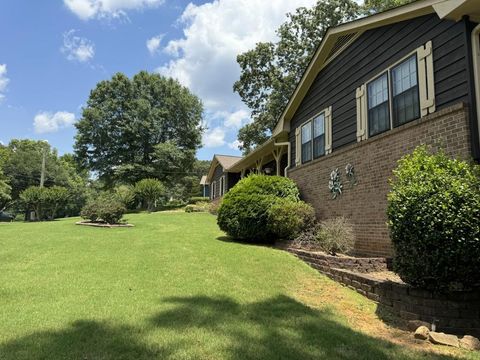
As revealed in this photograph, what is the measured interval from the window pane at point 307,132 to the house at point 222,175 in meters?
15.1

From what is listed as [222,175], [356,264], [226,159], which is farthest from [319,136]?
[226,159]

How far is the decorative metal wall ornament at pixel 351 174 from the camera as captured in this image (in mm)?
10547

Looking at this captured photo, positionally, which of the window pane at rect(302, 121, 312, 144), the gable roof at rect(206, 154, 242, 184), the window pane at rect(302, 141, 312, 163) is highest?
the gable roof at rect(206, 154, 242, 184)

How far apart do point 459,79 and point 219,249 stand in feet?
22.4

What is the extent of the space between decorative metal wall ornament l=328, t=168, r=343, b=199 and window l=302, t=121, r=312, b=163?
6.71 feet

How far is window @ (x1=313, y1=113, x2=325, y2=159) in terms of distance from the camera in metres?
12.8

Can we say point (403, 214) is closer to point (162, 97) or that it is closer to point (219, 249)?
point (219, 249)

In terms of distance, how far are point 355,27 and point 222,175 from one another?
23.6m

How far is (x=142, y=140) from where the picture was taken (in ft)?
136

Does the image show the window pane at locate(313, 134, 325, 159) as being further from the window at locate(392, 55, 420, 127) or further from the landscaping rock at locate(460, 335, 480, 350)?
the landscaping rock at locate(460, 335, 480, 350)

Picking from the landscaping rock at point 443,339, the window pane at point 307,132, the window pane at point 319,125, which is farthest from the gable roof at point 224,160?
the landscaping rock at point 443,339

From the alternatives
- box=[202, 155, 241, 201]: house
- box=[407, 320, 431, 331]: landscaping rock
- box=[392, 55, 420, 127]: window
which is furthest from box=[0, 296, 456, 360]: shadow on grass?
box=[202, 155, 241, 201]: house

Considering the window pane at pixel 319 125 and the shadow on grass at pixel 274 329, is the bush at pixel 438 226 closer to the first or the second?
the shadow on grass at pixel 274 329

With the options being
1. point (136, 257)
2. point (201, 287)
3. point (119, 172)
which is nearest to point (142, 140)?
point (119, 172)
